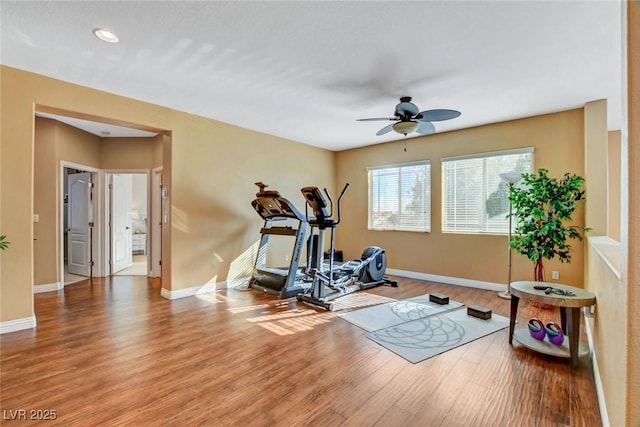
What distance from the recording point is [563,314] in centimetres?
285

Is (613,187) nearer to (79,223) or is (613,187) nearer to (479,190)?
(479,190)

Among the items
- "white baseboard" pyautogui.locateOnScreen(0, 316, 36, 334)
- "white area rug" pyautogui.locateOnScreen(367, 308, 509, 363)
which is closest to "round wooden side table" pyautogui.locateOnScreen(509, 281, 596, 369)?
"white area rug" pyautogui.locateOnScreen(367, 308, 509, 363)

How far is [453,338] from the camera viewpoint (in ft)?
9.89

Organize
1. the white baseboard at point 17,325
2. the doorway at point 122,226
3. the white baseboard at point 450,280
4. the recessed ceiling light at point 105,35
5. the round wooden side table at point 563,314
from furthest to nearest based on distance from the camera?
the doorway at point 122,226 → the white baseboard at point 450,280 → the white baseboard at point 17,325 → the recessed ceiling light at point 105,35 → the round wooden side table at point 563,314

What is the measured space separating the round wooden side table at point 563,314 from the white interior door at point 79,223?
7006 mm

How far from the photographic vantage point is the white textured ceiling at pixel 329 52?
7.30 ft

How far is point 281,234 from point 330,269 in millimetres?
894

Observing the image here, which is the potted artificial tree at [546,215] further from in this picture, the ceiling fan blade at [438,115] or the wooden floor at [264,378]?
the ceiling fan blade at [438,115]

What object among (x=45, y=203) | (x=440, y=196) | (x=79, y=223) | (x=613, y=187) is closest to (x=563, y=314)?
(x=440, y=196)

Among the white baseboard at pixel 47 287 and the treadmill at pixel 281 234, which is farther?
the white baseboard at pixel 47 287

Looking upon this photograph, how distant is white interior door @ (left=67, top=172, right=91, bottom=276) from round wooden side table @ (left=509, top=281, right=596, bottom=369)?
7.01m

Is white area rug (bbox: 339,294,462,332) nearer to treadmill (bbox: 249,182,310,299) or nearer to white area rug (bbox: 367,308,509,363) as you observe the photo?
white area rug (bbox: 367,308,509,363)

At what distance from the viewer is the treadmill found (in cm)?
431

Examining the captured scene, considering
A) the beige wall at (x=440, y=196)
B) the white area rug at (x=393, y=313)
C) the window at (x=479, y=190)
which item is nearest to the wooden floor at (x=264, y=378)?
the white area rug at (x=393, y=313)
